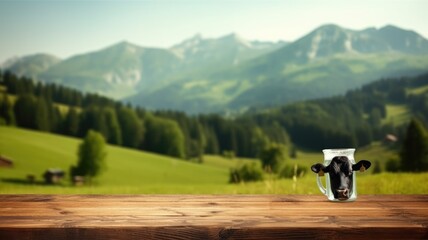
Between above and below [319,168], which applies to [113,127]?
above

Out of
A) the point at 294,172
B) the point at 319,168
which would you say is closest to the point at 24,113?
the point at 294,172

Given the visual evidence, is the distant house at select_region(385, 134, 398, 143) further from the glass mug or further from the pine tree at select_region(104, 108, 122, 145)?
the glass mug

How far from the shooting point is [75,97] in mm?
98188

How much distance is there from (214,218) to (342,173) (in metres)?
1.13

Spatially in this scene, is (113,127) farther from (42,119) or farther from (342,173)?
Result: (342,173)

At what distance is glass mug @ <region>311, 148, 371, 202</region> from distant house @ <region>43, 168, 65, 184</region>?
53315 mm

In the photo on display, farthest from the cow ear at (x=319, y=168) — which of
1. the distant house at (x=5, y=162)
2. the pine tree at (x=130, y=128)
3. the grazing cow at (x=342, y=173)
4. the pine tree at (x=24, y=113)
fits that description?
the pine tree at (x=24, y=113)

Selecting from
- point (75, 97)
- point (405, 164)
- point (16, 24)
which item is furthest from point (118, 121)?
point (16, 24)

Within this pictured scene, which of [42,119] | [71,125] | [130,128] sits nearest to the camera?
[42,119]

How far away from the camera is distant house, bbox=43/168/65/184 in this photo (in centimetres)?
5301

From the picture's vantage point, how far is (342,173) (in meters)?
3.06

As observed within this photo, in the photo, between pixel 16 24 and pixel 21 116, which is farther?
pixel 16 24

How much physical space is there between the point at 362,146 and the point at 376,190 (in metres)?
110

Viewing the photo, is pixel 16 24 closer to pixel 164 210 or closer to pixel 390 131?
pixel 390 131
